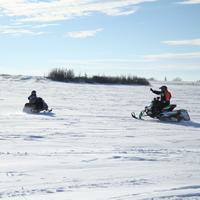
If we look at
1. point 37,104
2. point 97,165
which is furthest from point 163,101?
point 97,165

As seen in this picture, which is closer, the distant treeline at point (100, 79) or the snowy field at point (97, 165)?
the snowy field at point (97, 165)

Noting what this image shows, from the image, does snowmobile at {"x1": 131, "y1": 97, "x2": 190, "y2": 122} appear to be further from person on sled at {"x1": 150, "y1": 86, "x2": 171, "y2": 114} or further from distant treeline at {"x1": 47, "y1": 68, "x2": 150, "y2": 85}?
distant treeline at {"x1": 47, "y1": 68, "x2": 150, "y2": 85}

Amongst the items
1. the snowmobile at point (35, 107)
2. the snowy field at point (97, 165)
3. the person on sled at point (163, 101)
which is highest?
the person on sled at point (163, 101)

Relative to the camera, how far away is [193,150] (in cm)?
550

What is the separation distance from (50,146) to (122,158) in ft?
4.96

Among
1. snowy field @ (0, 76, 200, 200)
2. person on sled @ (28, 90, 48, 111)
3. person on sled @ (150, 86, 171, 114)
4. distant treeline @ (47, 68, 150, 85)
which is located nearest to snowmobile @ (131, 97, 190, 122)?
person on sled @ (150, 86, 171, 114)

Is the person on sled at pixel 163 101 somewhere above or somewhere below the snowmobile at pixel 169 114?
above

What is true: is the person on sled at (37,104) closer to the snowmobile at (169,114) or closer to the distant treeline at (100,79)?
the snowmobile at (169,114)

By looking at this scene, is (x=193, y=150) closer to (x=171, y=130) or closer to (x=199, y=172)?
(x=199, y=172)

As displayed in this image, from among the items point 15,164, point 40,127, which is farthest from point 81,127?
point 15,164

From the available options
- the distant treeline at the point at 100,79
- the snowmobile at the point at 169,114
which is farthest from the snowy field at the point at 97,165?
the distant treeline at the point at 100,79

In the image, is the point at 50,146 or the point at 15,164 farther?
the point at 50,146

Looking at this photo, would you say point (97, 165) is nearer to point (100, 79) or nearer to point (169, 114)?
point (169, 114)

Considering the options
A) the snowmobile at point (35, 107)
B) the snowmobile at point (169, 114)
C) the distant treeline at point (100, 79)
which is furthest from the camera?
the distant treeline at point (100, 79)
